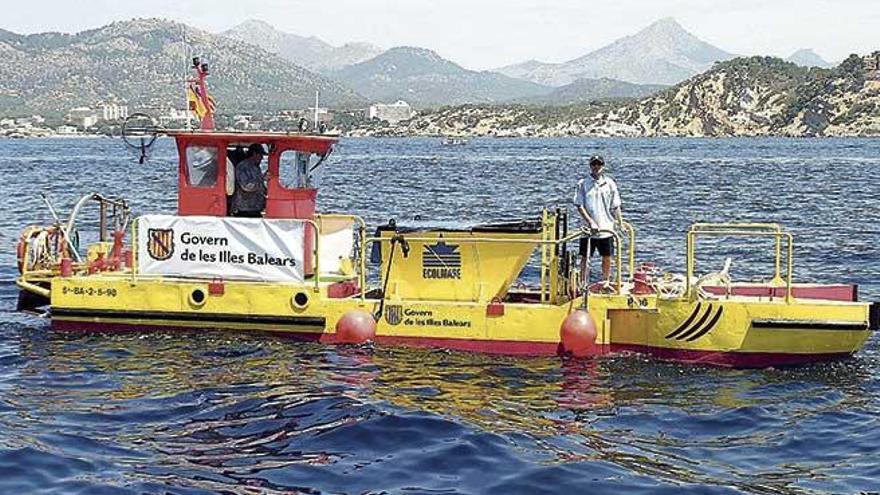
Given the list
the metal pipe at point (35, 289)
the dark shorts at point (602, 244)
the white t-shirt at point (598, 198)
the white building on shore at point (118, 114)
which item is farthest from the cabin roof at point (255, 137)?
the dark shorts at point (602, 244)

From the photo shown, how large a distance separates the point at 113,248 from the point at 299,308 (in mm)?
3620

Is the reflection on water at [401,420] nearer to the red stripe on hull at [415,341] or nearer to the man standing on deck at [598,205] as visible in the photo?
the red stripe on hull at [415,341]

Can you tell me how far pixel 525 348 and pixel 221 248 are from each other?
416cm

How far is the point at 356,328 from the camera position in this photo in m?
15.6

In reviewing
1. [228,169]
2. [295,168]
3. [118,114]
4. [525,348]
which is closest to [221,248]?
[228,169]

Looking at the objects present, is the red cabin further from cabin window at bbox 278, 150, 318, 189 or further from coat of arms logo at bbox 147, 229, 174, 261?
coat of arms logo at bbox 147, 229, 174, 261

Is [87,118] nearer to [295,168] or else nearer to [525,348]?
[295,168]

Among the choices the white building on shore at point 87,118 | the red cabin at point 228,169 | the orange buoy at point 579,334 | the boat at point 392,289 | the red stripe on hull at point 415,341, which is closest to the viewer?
the boat at point 392,289

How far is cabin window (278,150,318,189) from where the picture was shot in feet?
55.1

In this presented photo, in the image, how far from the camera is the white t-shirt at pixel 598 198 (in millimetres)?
15727

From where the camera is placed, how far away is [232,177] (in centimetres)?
1686

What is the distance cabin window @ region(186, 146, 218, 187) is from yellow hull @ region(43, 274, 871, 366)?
141 centimetres

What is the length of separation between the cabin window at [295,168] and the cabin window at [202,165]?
2.89 ft

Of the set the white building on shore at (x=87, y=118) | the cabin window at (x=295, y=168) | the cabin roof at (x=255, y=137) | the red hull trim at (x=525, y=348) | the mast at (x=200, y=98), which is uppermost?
the white building on shore at (x=87, y=118)
